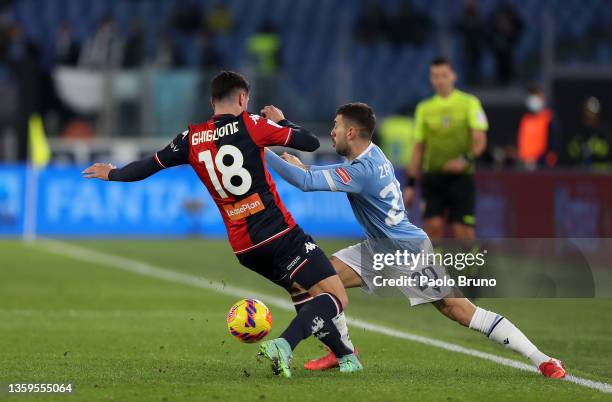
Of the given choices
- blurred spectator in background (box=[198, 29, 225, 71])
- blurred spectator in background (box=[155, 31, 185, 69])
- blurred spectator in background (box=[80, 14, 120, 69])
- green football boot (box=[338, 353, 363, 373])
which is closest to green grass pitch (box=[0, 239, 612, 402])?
green football boot (box=[338, 353, 363, 373])

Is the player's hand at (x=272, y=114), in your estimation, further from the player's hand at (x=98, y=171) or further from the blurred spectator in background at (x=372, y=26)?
the blurred spectator in background at (x=372, y=26)

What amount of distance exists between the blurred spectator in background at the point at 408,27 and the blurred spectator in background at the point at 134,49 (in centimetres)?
524

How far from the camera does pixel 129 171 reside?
7.72 metres

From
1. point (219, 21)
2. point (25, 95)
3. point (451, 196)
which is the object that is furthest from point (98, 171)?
point (219, 21)

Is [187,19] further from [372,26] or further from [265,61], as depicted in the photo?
[372,26]

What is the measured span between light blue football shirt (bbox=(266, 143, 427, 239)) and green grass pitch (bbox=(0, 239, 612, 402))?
0.85 metres

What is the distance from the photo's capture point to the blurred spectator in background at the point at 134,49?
24798 millimetres

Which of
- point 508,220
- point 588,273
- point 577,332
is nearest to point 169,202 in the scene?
point 508,220

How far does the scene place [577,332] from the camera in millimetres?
10430

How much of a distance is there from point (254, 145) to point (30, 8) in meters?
23.3

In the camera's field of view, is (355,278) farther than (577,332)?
No

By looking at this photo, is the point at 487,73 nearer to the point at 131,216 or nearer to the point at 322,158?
the point at 322,158

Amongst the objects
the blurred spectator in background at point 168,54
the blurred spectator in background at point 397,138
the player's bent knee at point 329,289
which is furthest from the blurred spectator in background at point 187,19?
the player's bent knee at point 329,289

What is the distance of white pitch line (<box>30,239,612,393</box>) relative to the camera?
324 inches
